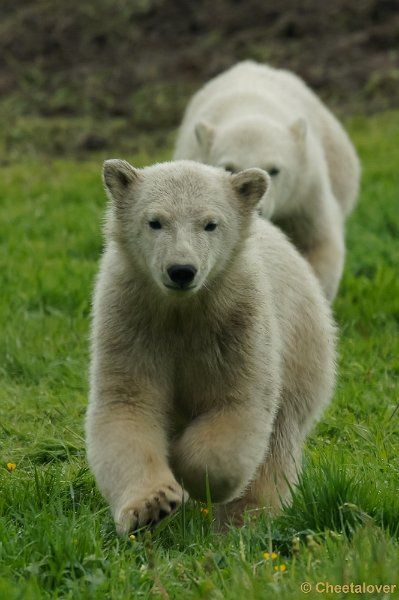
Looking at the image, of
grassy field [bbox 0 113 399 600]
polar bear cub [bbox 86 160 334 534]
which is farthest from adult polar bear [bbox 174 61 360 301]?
polar bear cub [bbox 86 160 334 534]

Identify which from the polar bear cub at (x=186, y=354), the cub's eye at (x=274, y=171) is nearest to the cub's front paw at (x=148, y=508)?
the polar bear cub at (x=186, y=354)

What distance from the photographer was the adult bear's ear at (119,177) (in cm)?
535

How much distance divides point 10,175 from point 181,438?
892 cm

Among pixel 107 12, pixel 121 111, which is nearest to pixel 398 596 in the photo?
pixel 121 111

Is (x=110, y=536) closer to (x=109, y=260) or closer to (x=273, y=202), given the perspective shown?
(x=109, y=260)

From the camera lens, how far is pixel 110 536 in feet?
15.6

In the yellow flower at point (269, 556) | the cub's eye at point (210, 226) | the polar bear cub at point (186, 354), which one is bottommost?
the yellow flower at point (269, 556)

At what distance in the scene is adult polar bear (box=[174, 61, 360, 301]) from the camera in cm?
906

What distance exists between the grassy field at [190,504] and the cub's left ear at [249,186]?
120 cm

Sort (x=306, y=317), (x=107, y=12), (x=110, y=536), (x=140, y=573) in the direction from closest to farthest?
1. (x=140, y=573)
2. (x=110, y=536)
3. (x=306, y=317)
4. (x=107, y=12)

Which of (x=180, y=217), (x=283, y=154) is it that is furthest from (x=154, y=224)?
(x=283, y=154)

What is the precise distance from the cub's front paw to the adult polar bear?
160 inches

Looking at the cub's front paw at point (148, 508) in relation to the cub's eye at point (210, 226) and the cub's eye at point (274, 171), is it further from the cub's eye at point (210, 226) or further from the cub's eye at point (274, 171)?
the cub's eye at point (274, 171)

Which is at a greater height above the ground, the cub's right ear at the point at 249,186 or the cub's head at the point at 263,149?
the cub's right ear at the point at 249,186
